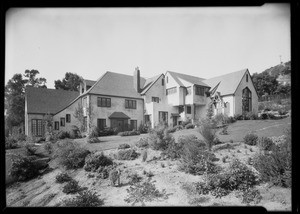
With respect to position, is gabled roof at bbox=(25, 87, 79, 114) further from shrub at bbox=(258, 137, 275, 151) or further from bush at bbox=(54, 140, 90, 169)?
shrub at bbox=(258, 137, 275, 151)

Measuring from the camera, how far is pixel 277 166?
16.0 feet

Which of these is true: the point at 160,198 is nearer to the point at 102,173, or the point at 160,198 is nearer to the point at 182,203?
the point at 182,203

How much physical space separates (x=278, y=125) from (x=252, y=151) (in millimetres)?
1279

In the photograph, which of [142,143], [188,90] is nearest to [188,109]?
[188,90]

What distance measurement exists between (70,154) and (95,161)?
38.3 inches

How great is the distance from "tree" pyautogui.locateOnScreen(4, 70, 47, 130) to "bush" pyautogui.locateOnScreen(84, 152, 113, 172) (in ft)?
9.90

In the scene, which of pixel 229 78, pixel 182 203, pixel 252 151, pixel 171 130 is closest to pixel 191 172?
pixel 182 203

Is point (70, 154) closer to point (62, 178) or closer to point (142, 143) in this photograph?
point (62, 178)

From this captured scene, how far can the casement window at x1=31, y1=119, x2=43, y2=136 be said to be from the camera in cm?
622

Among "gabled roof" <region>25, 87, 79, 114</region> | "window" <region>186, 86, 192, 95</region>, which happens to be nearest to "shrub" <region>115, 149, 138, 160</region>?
"gabled roof" <region>25, 87, 79, 114</region>

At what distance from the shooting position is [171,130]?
6711mm

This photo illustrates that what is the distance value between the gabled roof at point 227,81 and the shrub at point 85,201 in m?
5.90

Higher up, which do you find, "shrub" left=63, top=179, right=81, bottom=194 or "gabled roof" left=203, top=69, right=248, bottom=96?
"gabled roof" left=203, top=69, right=248, bottom=96

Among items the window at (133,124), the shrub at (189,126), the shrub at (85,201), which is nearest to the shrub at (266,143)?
the shrub at (189,126)
